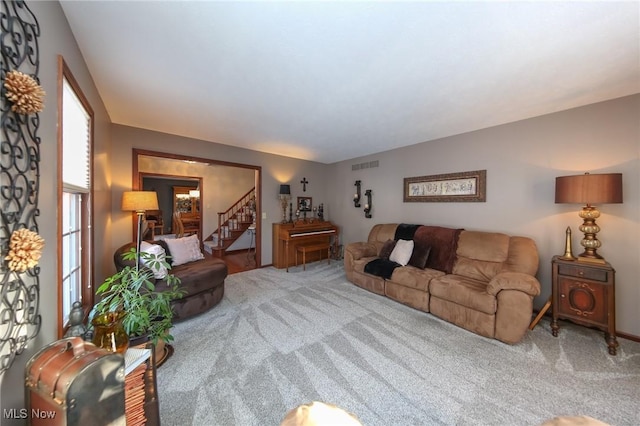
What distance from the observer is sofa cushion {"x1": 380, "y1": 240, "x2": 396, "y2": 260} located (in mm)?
3713

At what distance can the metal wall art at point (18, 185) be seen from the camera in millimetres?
785

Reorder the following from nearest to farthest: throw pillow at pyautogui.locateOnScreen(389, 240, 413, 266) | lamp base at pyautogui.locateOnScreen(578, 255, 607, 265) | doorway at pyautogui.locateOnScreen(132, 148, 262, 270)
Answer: lamp base at pyautogui.locateOnScreen(578, 255, 607, 265) < throw pillow at pyautogui.locateOnScreen(389, 240, 413, 266) < doorway at pyautogui.locateOnScreen(132, 148, 262, 270)

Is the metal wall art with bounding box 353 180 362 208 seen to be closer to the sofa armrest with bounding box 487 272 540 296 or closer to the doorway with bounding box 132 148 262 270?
the doorway with bounding box 132 148 262 270

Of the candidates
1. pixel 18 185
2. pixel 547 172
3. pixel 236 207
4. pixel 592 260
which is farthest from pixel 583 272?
pixel 236 207

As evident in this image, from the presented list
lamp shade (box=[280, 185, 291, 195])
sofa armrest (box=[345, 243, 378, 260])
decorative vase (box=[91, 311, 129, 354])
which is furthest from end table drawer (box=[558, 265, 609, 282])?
lamp shade (box=[280, 185, 291, 195])

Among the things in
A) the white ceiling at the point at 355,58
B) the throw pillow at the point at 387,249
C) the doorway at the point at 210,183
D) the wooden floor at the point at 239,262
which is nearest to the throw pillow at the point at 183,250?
the wooden floor at the point at 239,262

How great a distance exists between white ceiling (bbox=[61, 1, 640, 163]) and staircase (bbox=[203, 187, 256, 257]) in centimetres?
377

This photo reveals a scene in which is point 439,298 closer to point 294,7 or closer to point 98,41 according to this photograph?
point 294,7

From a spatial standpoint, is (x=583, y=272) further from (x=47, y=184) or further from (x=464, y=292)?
(x=47, y=184)

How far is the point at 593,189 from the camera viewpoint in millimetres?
2154

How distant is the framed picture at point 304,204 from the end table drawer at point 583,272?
14.1 ft

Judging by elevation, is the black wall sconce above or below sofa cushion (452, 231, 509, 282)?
above

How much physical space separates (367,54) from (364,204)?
3497mm

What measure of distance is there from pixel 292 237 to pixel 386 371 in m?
3.18
